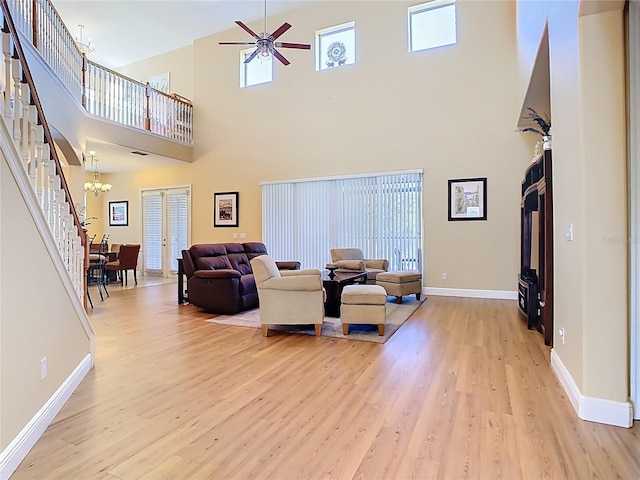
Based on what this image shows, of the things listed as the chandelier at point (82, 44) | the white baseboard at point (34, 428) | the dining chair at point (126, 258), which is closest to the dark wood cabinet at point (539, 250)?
the white baseboard at point (34, 428)

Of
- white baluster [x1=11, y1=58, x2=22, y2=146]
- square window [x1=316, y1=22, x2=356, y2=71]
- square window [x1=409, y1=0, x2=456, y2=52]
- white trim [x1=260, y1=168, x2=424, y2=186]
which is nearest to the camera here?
white baluster [x1=11, y1=58, x2=22, y2=146]

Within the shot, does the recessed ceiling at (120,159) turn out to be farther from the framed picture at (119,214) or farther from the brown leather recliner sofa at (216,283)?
the brown leather recliner sofa at (216,283)

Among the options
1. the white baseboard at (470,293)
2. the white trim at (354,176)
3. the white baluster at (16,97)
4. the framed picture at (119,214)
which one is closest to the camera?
the white baluster at (16,97)

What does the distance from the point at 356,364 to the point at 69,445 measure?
6.61 ft

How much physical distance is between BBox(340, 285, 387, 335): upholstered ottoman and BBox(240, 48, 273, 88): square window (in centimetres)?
609

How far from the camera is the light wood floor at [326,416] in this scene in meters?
1.73

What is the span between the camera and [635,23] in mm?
2070

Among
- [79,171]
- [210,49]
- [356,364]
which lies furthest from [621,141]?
[210,49]

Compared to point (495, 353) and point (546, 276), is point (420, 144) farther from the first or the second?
point (495, 353)

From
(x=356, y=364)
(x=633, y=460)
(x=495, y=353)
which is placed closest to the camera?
(x=633, y=460)

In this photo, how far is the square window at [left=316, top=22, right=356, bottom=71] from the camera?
289 inches

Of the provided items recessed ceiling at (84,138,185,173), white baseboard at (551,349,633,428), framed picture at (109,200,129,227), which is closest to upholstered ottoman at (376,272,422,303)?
white baseboard at (551,349,633,428)

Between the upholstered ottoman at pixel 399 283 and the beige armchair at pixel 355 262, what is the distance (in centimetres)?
34

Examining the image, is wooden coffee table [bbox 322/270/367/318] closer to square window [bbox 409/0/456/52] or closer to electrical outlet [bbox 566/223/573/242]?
electrical outlet [bbox 566/223/573/242]
